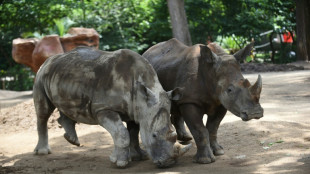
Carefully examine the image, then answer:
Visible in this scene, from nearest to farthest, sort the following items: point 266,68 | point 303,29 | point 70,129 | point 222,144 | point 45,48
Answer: point 70,129
point 222,144
point 45,48
point 266,68
point 303,29

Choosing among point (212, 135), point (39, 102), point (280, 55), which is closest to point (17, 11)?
point (280, 55)

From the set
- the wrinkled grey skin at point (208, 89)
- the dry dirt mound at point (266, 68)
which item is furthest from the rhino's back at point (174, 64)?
the dry dirt mound at point (266, 68)

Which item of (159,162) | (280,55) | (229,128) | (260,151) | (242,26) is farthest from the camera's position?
(280,55)

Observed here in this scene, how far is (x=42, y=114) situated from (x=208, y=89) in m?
2.73

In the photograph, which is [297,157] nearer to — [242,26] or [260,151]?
[260,151]

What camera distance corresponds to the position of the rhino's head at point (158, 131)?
5539 mm

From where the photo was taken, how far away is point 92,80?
627cm

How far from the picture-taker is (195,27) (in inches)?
939

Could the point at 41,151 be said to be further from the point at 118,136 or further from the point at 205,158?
the point at 205,158

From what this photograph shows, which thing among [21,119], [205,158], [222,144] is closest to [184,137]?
[222,144]

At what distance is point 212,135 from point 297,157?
126 cm

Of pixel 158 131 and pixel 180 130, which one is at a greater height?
pixel 158 131

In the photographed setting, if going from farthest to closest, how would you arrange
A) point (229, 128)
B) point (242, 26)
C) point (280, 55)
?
point (280, 55) → point (242, 26) → point (229, 128)

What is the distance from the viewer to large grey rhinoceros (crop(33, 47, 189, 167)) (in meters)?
5.62
